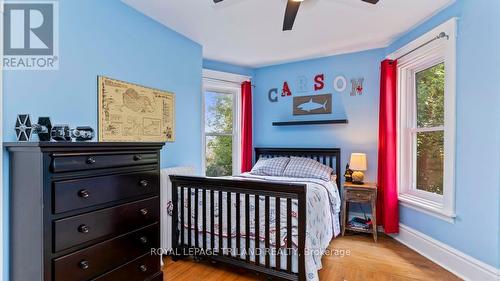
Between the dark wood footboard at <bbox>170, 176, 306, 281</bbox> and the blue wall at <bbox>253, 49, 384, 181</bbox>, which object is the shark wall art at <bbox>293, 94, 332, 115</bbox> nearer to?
the blue wall at <bbox>253, 49, 384, 181</bbox>

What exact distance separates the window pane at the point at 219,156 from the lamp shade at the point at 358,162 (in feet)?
6.13

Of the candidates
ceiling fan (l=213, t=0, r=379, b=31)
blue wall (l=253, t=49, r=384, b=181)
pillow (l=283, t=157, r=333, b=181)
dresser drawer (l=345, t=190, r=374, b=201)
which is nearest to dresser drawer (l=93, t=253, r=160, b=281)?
ceiling fan (l=213, t=0, r=379, b=31)

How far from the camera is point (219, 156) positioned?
163 inches

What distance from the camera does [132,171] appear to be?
169 cm

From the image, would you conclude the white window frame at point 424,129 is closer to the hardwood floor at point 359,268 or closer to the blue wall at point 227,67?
the hardwood floor at point 359,268

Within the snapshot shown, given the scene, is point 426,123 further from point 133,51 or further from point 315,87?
point 133,51

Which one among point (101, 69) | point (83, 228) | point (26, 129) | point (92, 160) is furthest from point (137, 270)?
point (101, 69)

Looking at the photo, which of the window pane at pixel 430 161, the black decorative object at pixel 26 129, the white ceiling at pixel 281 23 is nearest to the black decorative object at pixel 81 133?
the black decorative object at pixel 26 129

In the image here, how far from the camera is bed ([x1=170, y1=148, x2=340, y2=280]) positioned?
1994 mm

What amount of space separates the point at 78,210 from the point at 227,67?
325 cm

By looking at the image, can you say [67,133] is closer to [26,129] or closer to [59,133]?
[59,133]

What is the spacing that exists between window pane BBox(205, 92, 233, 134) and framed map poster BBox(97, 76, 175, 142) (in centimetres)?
113

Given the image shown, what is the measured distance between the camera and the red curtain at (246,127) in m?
4.24

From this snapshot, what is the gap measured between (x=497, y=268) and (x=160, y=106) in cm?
313
